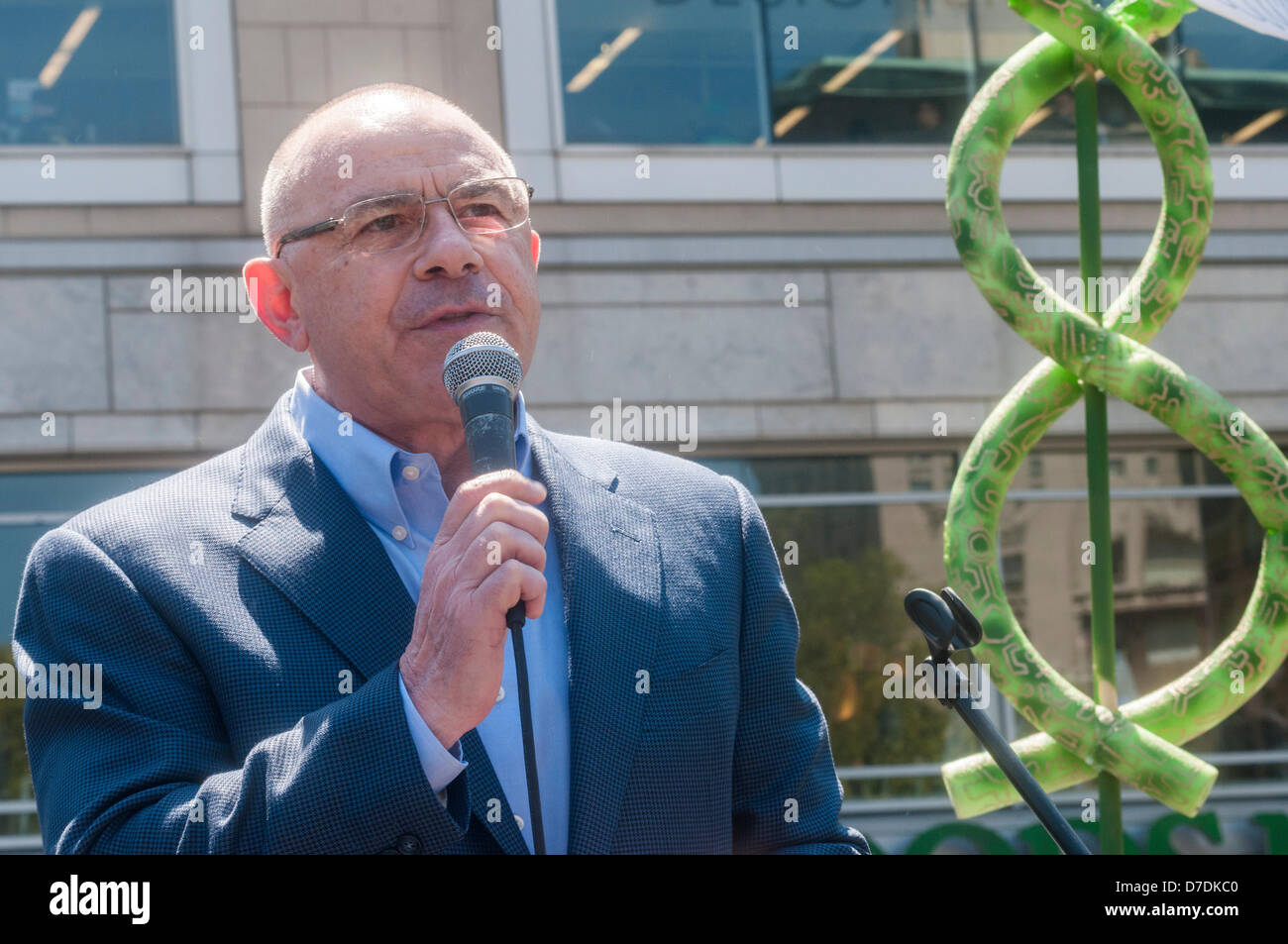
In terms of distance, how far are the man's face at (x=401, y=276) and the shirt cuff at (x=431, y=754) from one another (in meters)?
0.62

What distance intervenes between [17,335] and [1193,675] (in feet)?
19.8

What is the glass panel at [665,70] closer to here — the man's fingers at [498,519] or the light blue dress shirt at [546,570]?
the light blue dress shirt at [546,570]

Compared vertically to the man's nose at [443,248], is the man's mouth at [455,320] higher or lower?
lower

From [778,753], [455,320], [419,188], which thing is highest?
[419,188]

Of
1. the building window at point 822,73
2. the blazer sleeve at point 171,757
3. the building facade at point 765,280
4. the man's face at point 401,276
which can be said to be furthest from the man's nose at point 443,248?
the building window at point 822,73

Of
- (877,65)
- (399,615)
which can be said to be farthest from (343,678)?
(877,65)

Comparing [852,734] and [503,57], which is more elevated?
[503,57]

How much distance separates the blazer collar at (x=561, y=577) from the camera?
1892 millimetres

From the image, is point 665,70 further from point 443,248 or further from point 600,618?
point 600,618

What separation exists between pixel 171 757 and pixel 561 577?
596 mm

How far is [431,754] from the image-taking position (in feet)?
5.16

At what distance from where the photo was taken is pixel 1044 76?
4652 millimetres

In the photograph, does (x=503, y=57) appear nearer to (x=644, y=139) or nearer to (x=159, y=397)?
(x=644, y=139)

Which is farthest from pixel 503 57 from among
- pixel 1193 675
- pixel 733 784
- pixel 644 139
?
pixel 733 784
